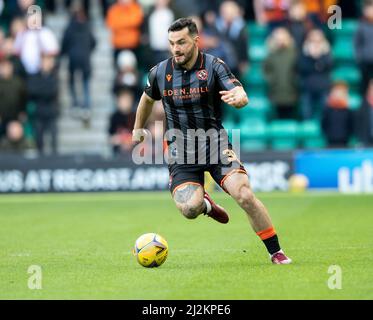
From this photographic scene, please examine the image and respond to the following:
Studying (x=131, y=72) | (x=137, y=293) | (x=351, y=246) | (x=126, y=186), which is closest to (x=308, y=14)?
(x=131, y=72)

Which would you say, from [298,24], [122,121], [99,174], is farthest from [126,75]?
[298,24]

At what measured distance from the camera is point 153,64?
20.8m

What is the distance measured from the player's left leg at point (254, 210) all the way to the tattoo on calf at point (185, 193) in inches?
18.4

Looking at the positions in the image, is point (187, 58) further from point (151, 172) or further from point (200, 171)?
point (151, 172)

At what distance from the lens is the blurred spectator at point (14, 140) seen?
65.8 feet

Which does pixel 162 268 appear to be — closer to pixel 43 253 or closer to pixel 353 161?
pixel 43 253

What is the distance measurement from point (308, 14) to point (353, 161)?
4.50 metres

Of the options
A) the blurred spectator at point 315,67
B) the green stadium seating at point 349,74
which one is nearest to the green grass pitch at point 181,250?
the blurred spectator at point 315,67

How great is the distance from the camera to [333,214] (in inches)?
574

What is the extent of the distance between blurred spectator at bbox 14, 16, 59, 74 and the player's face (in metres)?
10.9

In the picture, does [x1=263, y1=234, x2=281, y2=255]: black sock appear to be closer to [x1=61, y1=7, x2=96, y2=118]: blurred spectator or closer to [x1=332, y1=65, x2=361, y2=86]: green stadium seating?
[x1=61, y1=7, x2=96, y2=118]: blurred spectator

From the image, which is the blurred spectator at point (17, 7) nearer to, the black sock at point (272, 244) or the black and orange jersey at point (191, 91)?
the black and orange jersey at point (191, 91)

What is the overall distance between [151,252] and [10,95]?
11474mm

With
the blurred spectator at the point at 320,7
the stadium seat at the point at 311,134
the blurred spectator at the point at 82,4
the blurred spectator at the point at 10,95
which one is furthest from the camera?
the blurred spectator at the point at 82,4
